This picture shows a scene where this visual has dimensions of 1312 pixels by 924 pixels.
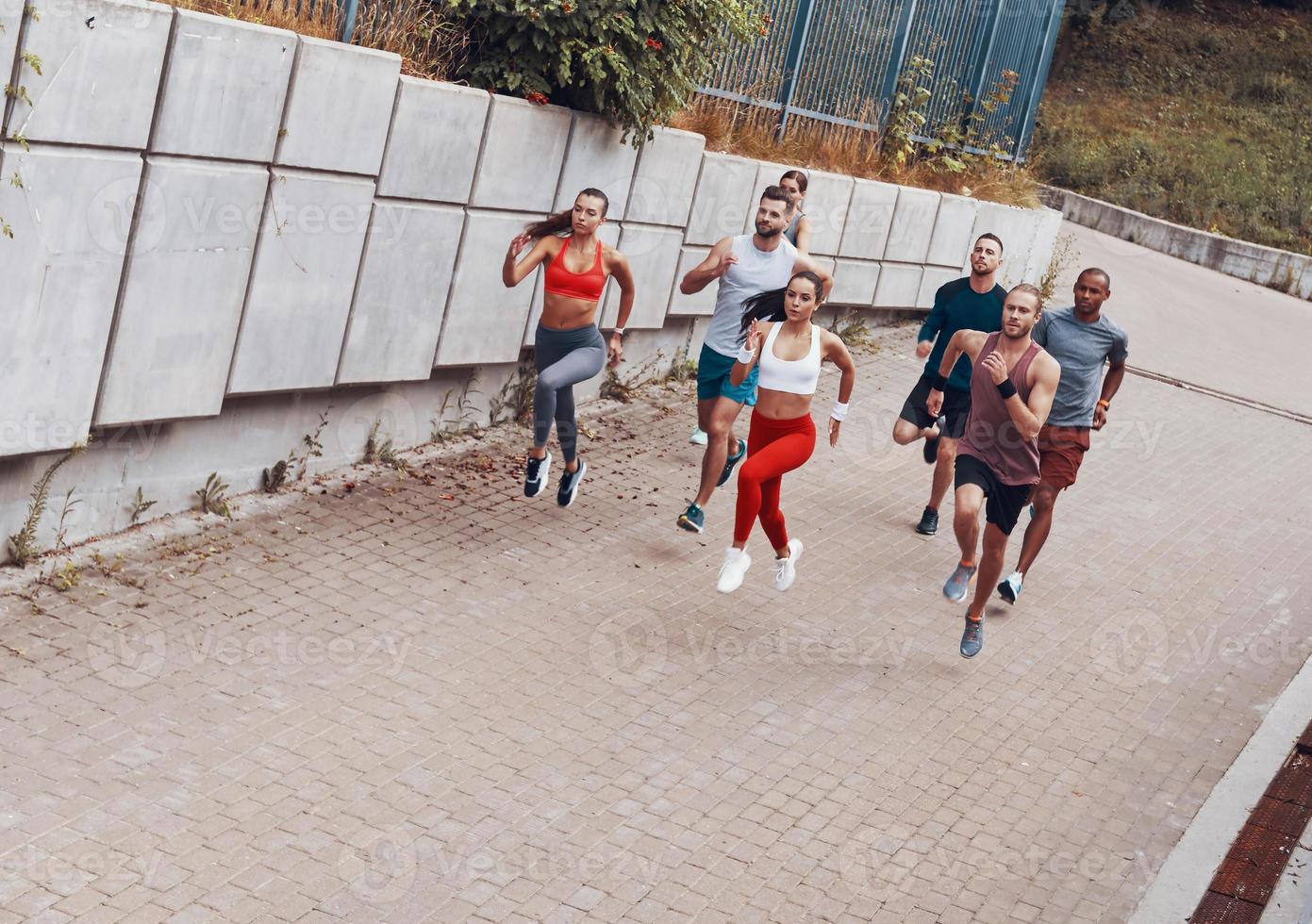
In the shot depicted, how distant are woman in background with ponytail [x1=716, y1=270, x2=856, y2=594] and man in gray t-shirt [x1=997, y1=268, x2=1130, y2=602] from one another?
139cm

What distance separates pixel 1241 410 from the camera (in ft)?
51.5

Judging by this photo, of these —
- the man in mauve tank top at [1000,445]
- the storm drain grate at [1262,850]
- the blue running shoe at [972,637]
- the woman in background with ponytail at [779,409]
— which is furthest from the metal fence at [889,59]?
the storm drain grate at [1262,850]

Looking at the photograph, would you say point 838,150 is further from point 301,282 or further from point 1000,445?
point 301,282

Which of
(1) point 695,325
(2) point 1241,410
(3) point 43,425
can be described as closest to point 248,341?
(3) point 43,425

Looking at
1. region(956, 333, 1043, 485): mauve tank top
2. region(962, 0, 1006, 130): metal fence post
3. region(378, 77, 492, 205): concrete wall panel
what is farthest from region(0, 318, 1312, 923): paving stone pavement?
region(962, 0, 1006, 130): metal fence post

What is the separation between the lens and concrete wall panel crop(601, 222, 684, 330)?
37.3 ft

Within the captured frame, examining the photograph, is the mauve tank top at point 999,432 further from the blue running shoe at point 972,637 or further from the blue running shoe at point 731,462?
the blue running shoe at point 731,462

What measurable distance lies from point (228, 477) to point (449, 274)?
195cm

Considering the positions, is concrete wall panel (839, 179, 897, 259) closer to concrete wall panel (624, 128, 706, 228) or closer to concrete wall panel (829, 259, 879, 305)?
concrete wall panel (829, 259, 879, 305)

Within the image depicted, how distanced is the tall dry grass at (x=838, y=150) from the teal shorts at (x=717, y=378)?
9.92ft

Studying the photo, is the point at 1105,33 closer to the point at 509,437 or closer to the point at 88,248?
the point at 509,437

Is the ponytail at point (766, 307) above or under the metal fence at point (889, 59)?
under

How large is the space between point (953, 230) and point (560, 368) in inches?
300

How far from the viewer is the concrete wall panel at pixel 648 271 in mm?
11375
